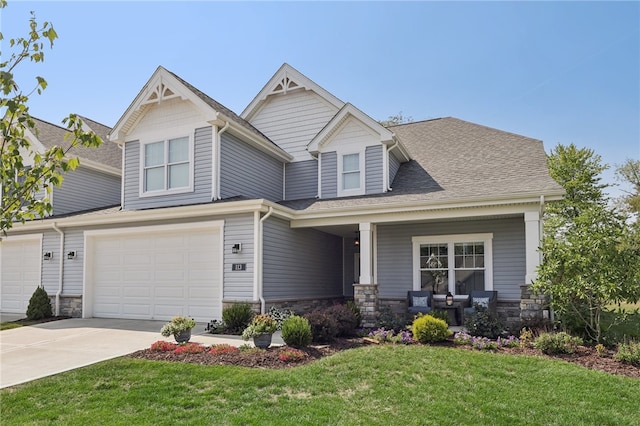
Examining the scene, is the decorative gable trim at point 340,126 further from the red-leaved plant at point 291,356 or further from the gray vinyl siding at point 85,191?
the gray vinyl siding at point 85,191

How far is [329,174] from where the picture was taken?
14492mm

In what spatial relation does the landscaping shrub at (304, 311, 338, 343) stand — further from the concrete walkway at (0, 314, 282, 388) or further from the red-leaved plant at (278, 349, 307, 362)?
the red-leaved plant at (278, 349, 307, 362)

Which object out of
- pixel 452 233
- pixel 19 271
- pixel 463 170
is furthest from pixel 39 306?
pixel 463 170

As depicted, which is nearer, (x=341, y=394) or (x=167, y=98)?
(x=341, y=394)

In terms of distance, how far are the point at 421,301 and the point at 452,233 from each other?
225cm

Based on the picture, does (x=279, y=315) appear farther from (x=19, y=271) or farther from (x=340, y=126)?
(x=19, y=271)

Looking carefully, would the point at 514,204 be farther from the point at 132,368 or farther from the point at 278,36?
the point at 132,368

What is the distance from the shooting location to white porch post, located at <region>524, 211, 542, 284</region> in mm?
9984

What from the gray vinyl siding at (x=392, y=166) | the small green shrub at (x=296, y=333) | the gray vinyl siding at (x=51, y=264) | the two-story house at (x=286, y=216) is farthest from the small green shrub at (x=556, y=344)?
the gray vinyl siding at (x=51, y=264)

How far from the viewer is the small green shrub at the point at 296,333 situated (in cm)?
813

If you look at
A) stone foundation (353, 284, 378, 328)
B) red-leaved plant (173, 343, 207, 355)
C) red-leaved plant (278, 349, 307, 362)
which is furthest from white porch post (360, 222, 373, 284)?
red-leaved plant (173, 343, 207, 355)

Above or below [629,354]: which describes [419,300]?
above

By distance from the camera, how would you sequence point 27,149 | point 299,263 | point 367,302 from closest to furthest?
point 27,149 < point 367,302 < point 299,263

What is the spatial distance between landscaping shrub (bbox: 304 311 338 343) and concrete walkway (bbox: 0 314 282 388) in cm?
82
